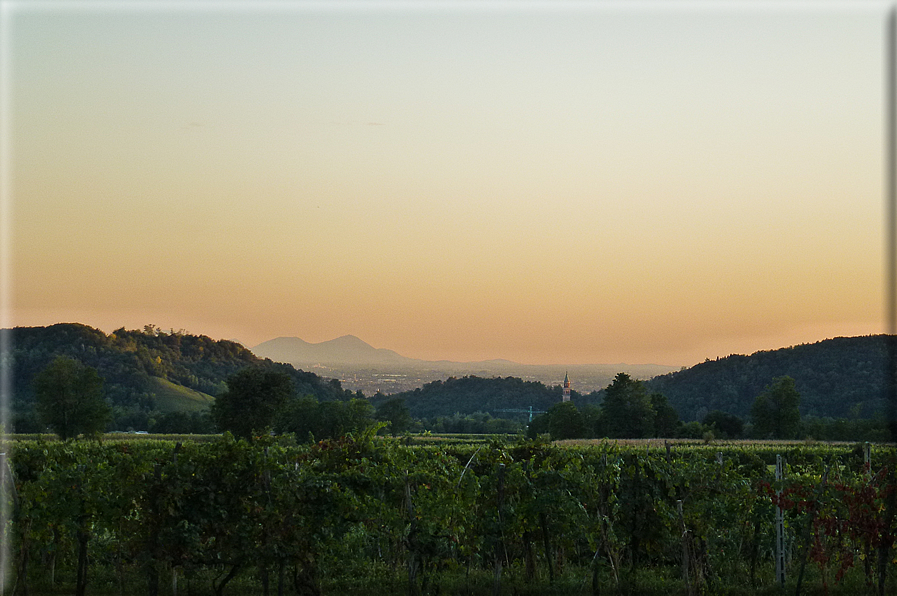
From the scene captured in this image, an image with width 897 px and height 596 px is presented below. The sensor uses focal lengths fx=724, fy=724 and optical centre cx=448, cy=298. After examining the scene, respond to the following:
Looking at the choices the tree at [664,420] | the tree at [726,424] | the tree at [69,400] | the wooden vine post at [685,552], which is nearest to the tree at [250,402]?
the tree at [69,400]

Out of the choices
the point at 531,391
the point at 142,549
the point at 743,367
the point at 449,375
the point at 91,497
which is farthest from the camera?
the point at 449,375

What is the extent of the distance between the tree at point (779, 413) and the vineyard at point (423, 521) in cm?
5054

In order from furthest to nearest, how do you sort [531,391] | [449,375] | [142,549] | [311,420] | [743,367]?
[449,375]
[531,391]
[743,367]
[311,420]
[142,549]

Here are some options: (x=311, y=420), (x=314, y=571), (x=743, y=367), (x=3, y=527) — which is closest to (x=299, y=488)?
(x=314, y=571)

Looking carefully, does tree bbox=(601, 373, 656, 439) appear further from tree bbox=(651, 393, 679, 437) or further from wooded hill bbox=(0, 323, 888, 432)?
wooded hill bbox=(0, 323, 888, 432)

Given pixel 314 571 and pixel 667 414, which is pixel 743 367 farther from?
pixel 314 571

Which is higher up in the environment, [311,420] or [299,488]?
[299,488]

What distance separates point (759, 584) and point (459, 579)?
3751 mm

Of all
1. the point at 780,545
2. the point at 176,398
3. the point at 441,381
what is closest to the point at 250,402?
the point at 176,398

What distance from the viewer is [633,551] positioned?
914cm

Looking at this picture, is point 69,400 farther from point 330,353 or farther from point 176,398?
point 330,353

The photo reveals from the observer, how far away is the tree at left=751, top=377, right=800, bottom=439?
55.7 metres

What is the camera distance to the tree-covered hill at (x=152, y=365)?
230ft

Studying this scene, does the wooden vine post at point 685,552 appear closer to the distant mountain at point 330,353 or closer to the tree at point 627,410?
the tree at point 627,410
